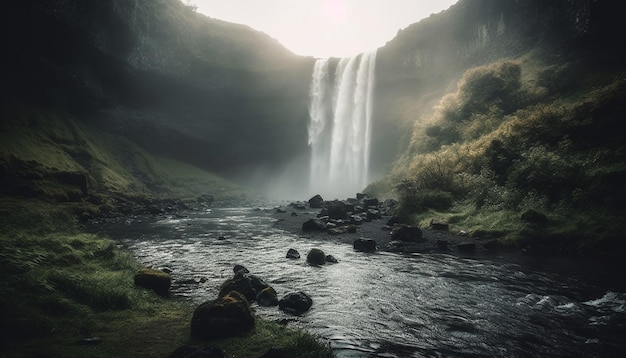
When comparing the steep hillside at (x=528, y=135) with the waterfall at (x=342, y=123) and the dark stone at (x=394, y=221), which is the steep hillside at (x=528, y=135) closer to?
the dark stone at (x=394, y=221)

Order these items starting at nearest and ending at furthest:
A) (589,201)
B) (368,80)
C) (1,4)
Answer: (589,201) < (1,4) < (368,80)

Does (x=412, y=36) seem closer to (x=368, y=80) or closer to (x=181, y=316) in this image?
(x=368, y=80)

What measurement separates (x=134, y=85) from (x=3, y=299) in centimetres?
6778

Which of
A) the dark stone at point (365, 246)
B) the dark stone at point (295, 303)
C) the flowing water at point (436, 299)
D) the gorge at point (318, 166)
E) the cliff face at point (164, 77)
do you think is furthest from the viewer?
the cliff face at point (164, 77)

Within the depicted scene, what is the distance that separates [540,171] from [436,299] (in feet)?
46.4

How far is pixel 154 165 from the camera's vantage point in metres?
63.0

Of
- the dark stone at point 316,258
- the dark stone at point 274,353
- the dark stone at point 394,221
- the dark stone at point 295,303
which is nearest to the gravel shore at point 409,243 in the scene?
the dark stone at point 394,221

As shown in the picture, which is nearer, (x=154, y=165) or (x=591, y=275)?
(x=591, y=275)

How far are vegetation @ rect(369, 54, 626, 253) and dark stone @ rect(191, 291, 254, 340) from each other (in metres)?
14.2

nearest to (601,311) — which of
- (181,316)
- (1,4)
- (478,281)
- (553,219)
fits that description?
(478,281)

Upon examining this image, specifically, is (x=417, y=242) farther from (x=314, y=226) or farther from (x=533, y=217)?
(x=314, y=226)

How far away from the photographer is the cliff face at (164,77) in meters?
47.9

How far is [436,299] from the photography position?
371 inches

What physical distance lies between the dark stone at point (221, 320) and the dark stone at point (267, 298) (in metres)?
1.82
